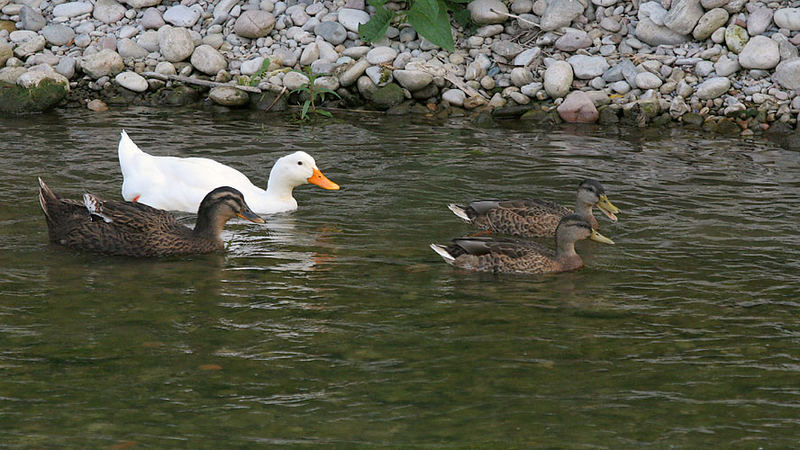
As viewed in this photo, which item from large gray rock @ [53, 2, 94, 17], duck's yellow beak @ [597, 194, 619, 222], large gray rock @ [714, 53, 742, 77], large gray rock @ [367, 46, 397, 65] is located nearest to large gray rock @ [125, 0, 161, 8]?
large gray rock @ [53, 2, 94, 17]

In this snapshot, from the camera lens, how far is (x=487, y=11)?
15.7 metres

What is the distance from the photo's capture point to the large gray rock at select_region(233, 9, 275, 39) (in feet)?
53.2

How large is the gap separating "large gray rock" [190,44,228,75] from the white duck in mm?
5335

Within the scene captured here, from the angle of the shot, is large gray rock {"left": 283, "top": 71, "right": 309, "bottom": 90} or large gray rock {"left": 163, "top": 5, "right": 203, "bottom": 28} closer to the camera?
large gray rock {"left": 283, "top": 71, "right": 309, "bottom": 90}

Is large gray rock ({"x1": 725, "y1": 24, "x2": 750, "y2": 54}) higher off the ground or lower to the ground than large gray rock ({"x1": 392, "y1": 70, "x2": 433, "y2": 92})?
higher

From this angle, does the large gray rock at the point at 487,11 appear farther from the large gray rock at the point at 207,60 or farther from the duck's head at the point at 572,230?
the duck's head at the point at 572,230

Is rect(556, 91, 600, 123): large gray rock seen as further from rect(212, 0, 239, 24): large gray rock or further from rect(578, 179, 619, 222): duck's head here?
rect(212, 0, 239, 24): large gray rock

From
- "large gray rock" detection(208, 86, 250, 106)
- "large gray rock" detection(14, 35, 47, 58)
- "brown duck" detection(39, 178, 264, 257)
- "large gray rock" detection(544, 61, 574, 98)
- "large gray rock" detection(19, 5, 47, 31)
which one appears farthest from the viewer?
"large gray rock" detection(19, 5, 47, 31)

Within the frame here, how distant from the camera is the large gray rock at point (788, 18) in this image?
14.5 metres

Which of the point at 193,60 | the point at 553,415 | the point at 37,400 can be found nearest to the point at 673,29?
the point at 193,60

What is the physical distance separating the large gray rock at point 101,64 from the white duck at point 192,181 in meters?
5.59

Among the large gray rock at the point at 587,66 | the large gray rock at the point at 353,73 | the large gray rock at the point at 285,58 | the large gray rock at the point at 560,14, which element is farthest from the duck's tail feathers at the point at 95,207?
the large gray rock at the point at 560,14

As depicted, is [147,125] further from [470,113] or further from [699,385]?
[699,385]

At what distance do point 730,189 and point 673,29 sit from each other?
4533 mm
